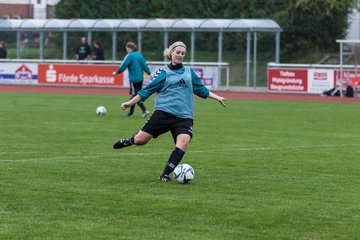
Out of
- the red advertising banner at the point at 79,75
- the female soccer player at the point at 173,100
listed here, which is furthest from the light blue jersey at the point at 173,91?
the red advertising banner at the point at 79,75

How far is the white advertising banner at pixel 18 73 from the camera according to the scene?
1795 inches

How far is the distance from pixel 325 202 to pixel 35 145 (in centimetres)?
780

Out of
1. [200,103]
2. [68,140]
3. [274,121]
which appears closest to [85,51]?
[200,103]

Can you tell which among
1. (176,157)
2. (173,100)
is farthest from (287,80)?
(176,157)

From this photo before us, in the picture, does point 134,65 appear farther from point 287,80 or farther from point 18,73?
point 18,73

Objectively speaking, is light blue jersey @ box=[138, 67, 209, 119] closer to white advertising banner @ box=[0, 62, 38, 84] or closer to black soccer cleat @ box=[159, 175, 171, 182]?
black soccer cleat @ box=[159, 175, 171, 182]

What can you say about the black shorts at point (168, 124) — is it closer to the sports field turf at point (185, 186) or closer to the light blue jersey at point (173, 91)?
the light blue jersey at point (173, 91)

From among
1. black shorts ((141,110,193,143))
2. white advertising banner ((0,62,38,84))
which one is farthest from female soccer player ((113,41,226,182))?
white advertising banner ((0,62,38,84))

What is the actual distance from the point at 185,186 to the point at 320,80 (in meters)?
27.8

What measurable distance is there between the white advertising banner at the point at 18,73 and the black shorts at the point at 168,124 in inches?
1288

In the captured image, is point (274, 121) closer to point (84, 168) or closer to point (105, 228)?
point (84, 168)

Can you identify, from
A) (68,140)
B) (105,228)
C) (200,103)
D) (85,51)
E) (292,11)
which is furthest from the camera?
(292,11)

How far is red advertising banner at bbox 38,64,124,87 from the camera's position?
143 ft

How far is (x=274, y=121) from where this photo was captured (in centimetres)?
2523
